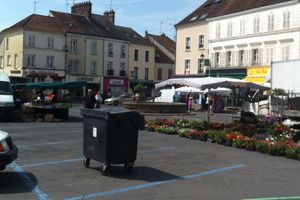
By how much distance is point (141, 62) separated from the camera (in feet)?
253

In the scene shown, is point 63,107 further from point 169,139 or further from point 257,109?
point 257,109

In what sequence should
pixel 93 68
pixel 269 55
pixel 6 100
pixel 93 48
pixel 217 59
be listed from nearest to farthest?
1. pixel 6 100
2. pixel 269 55
3. pixel 217 59
4. pixel 93 48
5. pixel 93 68

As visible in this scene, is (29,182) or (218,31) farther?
(218,31)

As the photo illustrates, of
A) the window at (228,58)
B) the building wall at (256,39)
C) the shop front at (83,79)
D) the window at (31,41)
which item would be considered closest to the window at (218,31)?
the building wall at (256,39)

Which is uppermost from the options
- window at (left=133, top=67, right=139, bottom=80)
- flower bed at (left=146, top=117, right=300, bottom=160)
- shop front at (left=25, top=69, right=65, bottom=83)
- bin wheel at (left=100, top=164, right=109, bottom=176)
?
window at (left=133, top=67, right=139, bottom=80)

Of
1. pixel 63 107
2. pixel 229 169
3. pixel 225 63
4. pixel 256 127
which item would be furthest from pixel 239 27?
pixel 229 169

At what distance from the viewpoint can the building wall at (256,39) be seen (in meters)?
45.7

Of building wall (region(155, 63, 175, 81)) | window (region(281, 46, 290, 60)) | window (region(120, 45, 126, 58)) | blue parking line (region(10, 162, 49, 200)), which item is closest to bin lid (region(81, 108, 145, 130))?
blue parking line (region(10, 162, 49, 200))

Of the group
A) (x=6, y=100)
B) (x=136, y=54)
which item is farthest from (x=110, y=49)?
(x=6, y=100)

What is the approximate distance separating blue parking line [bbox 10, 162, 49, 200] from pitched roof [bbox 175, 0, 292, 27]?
40.3 metres

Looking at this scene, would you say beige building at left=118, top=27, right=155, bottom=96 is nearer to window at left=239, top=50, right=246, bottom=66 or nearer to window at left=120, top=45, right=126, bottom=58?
window at left=120, top=45, right=126, bottom=58

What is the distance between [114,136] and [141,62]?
6720 centimetres

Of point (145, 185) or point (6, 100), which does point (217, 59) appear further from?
point (145, 185)

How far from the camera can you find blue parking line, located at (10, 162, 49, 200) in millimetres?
8266
